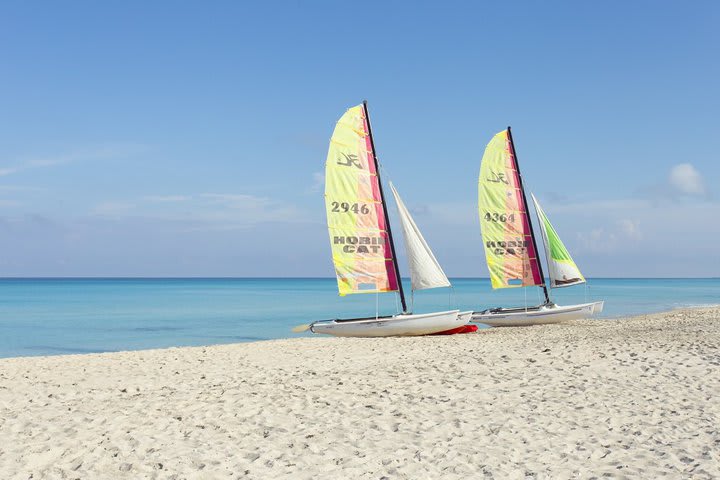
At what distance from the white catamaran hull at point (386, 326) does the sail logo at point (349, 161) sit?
613 centimetres

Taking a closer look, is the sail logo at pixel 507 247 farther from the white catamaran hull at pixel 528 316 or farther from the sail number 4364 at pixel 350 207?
the sail number 4364 at pixel 350 207

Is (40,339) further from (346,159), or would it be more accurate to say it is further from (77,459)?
(77,459)

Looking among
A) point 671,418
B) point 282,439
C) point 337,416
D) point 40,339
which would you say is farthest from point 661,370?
point 40,339

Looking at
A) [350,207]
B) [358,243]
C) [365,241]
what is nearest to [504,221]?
[365,241]

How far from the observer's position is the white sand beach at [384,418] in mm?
8688

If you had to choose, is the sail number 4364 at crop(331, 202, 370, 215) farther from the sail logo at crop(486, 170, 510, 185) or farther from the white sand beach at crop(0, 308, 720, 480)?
the white sand beach at crop(0, 308, 720, 480)

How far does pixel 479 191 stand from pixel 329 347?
1247cm

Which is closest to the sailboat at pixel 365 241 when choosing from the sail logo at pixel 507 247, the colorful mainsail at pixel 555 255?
the sail logo at pixel 507 247

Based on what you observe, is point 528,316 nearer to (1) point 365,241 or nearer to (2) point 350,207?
(1) point 365,241

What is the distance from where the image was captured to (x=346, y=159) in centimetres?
2578

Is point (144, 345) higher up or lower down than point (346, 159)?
lower down

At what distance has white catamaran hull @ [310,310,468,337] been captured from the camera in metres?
24.8

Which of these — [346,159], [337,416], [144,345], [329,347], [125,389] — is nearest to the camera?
[337,416]

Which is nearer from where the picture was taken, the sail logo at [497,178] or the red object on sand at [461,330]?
the red object on sand at [461,330]
